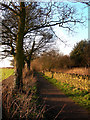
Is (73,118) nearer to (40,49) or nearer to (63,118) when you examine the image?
(63,118)

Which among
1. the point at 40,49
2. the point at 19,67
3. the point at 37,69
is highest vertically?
the point at 40,49

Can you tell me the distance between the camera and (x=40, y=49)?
64.1 ft

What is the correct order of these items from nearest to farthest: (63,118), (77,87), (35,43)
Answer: (63,118)
(77,87)
(35,43)

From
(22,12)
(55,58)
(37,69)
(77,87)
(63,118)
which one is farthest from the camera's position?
(37,69)

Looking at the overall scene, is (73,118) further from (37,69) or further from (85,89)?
(37,69)

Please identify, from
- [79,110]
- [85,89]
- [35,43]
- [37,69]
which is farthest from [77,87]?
[37,69]

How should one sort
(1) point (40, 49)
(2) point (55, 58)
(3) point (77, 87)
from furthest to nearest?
(2) point (55, 58)
(1) point (40, 49)
(3) point (77, 87)

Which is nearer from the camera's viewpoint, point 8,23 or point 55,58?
point 8,23

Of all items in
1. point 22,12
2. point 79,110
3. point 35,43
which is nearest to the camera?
point 79,110

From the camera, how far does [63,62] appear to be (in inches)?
820

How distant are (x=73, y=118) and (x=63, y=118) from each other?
1.26ft

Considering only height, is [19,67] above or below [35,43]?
below

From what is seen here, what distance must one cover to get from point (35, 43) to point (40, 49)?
1.92 meters

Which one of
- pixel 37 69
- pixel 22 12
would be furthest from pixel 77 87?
pixel 37 69
